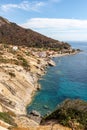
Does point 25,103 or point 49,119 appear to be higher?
point 49,119

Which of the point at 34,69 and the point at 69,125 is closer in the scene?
the point at 69,125

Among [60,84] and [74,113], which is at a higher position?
[74,113]

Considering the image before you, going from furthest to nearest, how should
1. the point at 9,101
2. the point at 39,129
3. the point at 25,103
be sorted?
1. the point at 25,103
2. the point at 9,101
3. the point at 39,129

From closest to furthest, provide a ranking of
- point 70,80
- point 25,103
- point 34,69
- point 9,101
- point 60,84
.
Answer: point 9,101 < point 25,103 < point 60,84 < point 70,80 < point 34,69

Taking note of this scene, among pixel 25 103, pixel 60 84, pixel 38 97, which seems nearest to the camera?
pixel 25 103

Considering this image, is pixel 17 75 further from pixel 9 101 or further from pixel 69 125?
pixel 69 125

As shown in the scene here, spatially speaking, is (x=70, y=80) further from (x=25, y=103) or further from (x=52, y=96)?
(x=25, y=103)

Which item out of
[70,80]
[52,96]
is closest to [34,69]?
[70,80]

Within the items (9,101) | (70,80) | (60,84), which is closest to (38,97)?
(9,101)

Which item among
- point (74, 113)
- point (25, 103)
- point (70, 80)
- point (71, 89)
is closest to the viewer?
point (74, 113)
